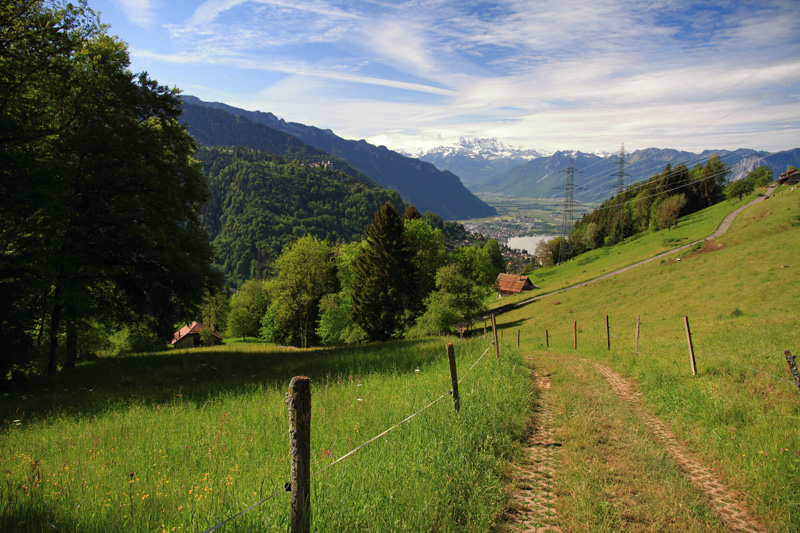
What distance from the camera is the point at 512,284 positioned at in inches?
3477

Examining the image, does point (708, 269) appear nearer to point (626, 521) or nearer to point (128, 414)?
point (626, 521)

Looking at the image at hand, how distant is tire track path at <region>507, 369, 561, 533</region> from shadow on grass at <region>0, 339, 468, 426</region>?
4.79m

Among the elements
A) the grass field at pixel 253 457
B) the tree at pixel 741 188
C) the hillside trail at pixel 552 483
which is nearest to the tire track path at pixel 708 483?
the hillside trail at pixel 552 483

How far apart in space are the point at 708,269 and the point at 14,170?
50.6 m

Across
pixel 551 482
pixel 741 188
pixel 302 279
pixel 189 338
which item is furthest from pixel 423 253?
pixel 741 188

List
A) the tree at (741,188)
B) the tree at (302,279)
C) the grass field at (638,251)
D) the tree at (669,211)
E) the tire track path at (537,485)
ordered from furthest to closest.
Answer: the tree at (741,188)
the tree at (669,211)
the grass field at (638,251)
the tree at (302,279)
the tire track path at (537,485)

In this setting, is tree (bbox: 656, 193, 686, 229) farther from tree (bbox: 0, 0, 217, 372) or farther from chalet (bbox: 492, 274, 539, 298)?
tree (bbox: 0, 0, 217, 372)

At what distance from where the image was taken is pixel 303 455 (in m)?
2.93

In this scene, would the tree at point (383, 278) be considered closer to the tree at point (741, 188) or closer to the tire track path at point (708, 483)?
the tire track path at point (708, 483)

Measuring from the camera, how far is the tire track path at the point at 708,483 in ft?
14.6

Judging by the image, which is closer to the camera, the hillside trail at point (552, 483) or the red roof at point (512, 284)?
the hillside trail at point (552, 483)

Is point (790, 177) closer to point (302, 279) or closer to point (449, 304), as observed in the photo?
point (449, 304)

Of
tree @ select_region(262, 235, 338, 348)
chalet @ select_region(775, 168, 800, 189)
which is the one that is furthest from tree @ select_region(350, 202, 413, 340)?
chalet @ select_region(775, 168, 800, 189)

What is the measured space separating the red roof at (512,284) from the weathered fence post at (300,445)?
279 ft
